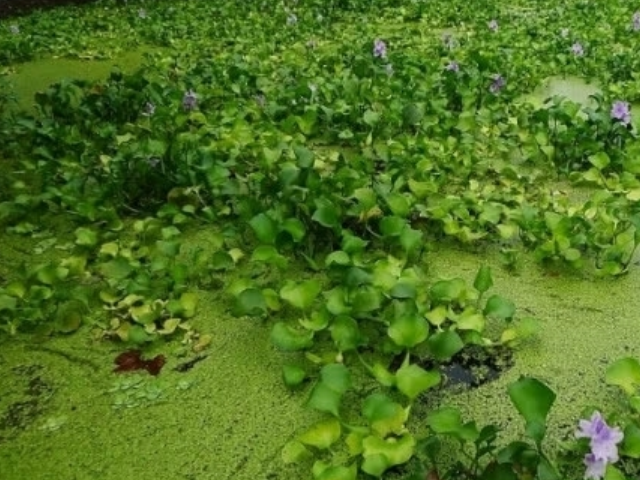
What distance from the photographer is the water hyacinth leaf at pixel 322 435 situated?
133cm

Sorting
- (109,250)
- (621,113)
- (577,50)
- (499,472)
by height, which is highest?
(499,472)

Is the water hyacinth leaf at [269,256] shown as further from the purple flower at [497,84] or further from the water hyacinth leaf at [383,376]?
the purple flower at [497,84]

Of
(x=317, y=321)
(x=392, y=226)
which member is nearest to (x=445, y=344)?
(x=317, y=321)

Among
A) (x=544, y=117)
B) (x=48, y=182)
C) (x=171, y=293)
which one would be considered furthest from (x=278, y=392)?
(x=544, y=117)

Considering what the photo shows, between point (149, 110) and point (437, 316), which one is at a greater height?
point (437, 316)

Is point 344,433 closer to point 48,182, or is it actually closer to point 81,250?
point 81,250

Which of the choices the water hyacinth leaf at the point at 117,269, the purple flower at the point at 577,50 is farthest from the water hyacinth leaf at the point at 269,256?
the purple flower at the point at 577,50

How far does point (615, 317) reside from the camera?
69.2 inches

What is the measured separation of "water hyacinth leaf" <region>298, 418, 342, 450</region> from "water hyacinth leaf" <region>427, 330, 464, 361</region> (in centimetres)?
28

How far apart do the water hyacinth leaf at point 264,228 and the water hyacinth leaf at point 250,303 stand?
9.1 inches

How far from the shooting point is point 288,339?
159cm

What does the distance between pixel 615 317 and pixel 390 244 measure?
0.58 m

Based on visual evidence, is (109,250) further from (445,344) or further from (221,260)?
(445,344)

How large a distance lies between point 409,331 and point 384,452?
313 millimetres
